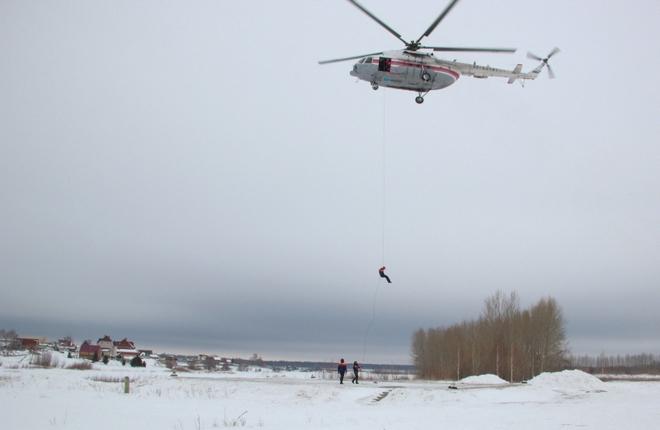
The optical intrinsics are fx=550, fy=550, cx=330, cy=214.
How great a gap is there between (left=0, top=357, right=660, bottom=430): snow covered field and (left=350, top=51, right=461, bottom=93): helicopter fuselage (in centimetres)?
1619

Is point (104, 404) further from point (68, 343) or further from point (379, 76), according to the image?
point (68, 343)

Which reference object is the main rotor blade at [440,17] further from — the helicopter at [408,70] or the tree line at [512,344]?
the tree line at [512,344]

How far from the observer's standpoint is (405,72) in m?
28.4

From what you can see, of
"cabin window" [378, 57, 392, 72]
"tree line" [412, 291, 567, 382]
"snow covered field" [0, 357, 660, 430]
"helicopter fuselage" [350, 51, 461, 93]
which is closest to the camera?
"snow covered field" [0, 357, 660, 430]

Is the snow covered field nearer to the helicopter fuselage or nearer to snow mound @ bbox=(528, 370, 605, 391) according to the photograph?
snow mound @ bbox=(528, 370, 605, 391)

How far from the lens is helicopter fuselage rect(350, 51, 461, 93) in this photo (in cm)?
2822

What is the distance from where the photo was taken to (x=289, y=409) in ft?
81.5

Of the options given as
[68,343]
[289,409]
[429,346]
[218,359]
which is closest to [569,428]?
[289,409]

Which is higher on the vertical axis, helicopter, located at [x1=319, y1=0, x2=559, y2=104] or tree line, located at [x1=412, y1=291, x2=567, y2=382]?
helicopter, located at [x1=319, y1=0, x2=559, y2=104]

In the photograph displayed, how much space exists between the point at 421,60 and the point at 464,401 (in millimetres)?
17645

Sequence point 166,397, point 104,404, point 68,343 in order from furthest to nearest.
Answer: point 68,343, point 166,397, point 104,404

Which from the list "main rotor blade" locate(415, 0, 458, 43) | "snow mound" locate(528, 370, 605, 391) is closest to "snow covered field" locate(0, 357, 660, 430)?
"snow mound" locate(528, 370, 605, 391)

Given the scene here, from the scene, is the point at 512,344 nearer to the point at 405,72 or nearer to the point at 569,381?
the point at 569,381

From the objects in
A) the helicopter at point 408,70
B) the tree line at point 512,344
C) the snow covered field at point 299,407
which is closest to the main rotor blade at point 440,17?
the helicopter at point 408,70
